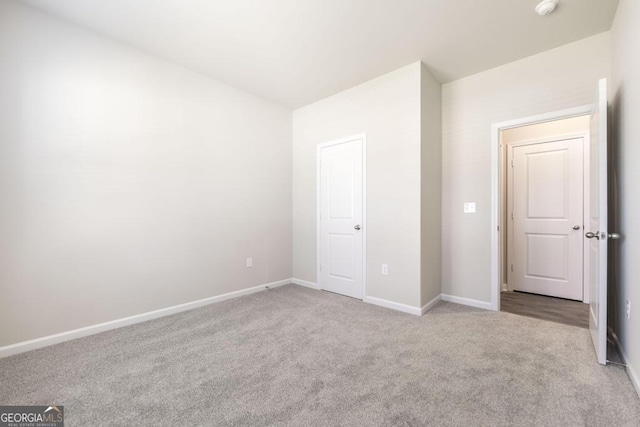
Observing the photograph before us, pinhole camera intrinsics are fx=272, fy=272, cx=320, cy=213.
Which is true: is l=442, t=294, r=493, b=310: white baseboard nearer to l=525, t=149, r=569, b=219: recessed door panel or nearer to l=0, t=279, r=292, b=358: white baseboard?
l=525, t=149, r=569, b=219: recessed door panel

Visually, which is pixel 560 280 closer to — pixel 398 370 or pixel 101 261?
pixel 398 370

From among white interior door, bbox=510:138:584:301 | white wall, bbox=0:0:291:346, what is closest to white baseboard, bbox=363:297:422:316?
white wall, bbox=0:0:291:346

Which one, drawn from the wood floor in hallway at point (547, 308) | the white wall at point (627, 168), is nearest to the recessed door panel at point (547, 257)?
the wood floor in hallway at point (547, 308)

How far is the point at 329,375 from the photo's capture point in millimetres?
1807

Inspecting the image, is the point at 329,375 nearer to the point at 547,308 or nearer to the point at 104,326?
the point at 104,326

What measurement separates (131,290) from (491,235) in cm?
382

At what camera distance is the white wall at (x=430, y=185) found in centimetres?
298

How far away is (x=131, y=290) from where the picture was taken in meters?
2.68

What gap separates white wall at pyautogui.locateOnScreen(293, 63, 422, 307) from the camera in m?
2.97

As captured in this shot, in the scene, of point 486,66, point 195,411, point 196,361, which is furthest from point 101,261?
point 486,66

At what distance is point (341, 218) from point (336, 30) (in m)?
2.13

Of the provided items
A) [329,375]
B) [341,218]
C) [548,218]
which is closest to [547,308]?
[548,218]

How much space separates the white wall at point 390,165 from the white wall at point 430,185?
0.09 meters

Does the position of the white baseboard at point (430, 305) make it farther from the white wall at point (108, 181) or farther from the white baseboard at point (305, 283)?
the white wall at point (108, 181)
